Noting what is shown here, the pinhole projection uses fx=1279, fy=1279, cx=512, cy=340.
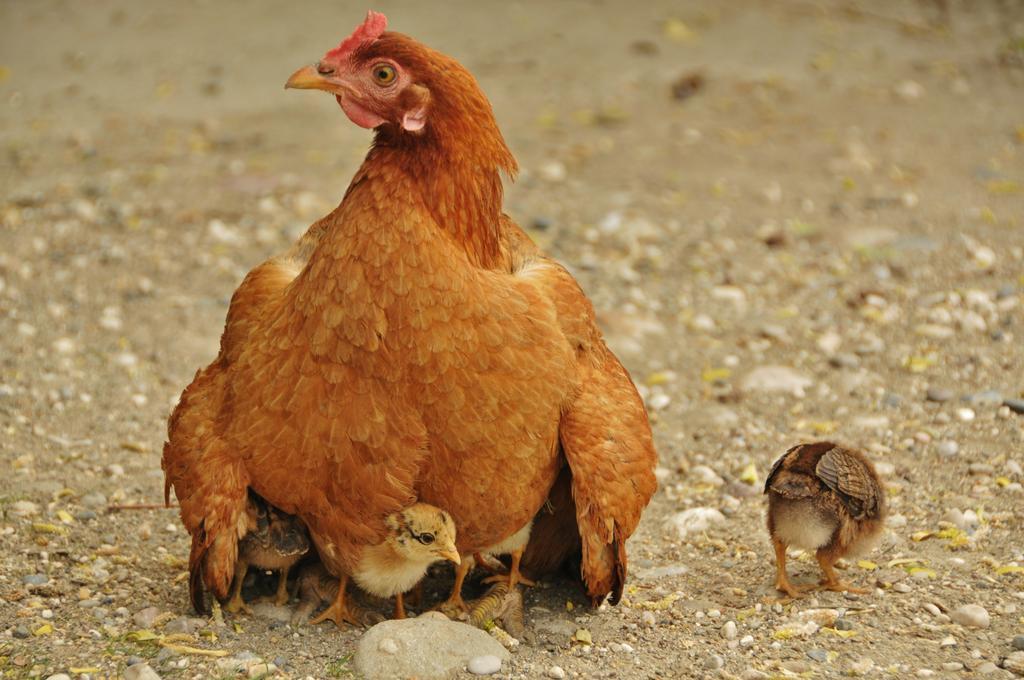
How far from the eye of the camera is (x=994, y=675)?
3.88m

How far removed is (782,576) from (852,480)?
422 mm

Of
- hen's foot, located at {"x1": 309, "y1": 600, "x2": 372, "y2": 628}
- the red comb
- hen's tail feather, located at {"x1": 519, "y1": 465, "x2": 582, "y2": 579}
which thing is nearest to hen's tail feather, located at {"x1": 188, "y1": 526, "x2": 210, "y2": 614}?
hen's foot, located at {"x1": 309, "y1": 600, "x2": 372, "y2": 628}

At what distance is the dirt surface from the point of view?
4297 mm

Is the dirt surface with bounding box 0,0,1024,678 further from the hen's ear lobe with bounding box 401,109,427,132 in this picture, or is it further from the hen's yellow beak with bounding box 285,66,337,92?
the hen's yellow beak with bounding box 285,66,337,92

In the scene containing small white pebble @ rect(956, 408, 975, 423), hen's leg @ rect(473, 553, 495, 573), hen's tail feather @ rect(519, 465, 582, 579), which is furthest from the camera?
small white pebble @ rect(956, 408, 975, 423)

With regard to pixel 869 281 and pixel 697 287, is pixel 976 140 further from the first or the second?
pixel 697 287

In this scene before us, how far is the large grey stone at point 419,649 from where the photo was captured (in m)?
3.87

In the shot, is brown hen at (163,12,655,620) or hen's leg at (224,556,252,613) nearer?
brown hen at (163,12,655,620)

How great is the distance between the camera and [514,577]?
4461 mm

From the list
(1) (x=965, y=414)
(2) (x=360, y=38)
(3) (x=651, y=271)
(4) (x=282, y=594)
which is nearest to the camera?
(2) (x=360, y=38)

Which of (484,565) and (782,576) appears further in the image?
(484,565)

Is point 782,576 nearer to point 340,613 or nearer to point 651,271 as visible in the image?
point 340,613

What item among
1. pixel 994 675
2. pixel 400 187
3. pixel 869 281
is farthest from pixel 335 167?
pixel 994 675

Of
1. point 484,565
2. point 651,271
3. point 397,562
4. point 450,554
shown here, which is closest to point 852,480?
point 484,565
